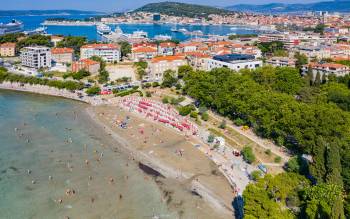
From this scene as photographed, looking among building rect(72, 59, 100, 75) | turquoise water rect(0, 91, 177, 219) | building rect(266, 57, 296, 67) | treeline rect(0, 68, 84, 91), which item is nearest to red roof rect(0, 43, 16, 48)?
treeline rect(0, 68, 84, 91)

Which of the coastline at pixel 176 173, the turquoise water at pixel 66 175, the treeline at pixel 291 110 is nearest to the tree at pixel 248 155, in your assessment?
the coastline at pixel 176 173

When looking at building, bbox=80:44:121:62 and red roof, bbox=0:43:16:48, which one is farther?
red roof, bbox=0:43:16:48

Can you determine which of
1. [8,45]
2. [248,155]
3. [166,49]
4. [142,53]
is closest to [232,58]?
[142,53]

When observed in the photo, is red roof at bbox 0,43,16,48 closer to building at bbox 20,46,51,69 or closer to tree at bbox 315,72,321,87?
building at bbox 20,46,51,69

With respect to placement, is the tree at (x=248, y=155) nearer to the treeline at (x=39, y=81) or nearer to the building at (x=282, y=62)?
the treeline at (x=39, y=81)

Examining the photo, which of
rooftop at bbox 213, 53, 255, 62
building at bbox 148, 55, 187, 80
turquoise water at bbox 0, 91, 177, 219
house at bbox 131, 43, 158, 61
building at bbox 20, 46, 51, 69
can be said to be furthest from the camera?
house at bbox 131, 43, 158, 61

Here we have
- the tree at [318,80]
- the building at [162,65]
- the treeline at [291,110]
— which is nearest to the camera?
the treeline at [291,110]

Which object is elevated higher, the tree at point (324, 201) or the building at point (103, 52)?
the building at point (103, 52)
